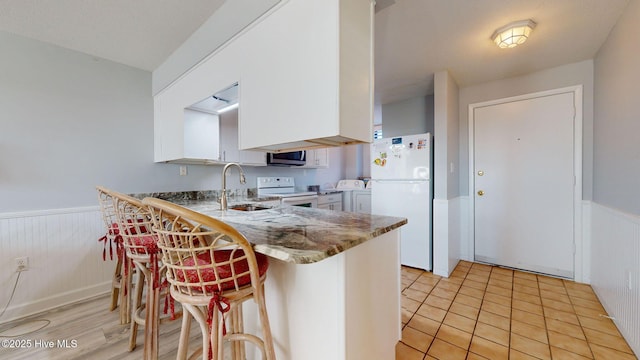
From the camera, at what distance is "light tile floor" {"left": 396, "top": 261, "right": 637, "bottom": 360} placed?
1.53 m

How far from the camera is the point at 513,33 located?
1.91m

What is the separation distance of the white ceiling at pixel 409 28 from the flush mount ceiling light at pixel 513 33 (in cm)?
5

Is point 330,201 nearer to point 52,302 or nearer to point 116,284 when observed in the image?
point 116,284

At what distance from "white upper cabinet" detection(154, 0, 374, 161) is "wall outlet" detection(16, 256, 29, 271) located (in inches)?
85.5

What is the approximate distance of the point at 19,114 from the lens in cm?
199

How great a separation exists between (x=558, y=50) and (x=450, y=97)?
0.95 m

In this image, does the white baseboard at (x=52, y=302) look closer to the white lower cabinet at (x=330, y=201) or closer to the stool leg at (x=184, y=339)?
the stool leg at (x=184, y=339)

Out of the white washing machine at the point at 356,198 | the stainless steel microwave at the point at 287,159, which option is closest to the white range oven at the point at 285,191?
the stainless steel microwave at the point at 287,159

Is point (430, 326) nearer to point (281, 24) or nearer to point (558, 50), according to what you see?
point (281, 24)

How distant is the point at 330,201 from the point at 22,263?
11.3ft

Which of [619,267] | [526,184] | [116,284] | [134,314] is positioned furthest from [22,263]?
[526,184]

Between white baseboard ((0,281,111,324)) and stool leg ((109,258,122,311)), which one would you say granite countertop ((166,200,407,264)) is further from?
white baseboard ((0,281,111,324))

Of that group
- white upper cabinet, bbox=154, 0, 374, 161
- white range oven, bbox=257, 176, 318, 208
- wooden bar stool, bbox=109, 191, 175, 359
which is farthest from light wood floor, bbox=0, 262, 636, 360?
white range oven, bbox=257, 176, 318, 208

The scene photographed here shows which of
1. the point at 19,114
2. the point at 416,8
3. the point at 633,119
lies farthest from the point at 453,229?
the point at 19,114
